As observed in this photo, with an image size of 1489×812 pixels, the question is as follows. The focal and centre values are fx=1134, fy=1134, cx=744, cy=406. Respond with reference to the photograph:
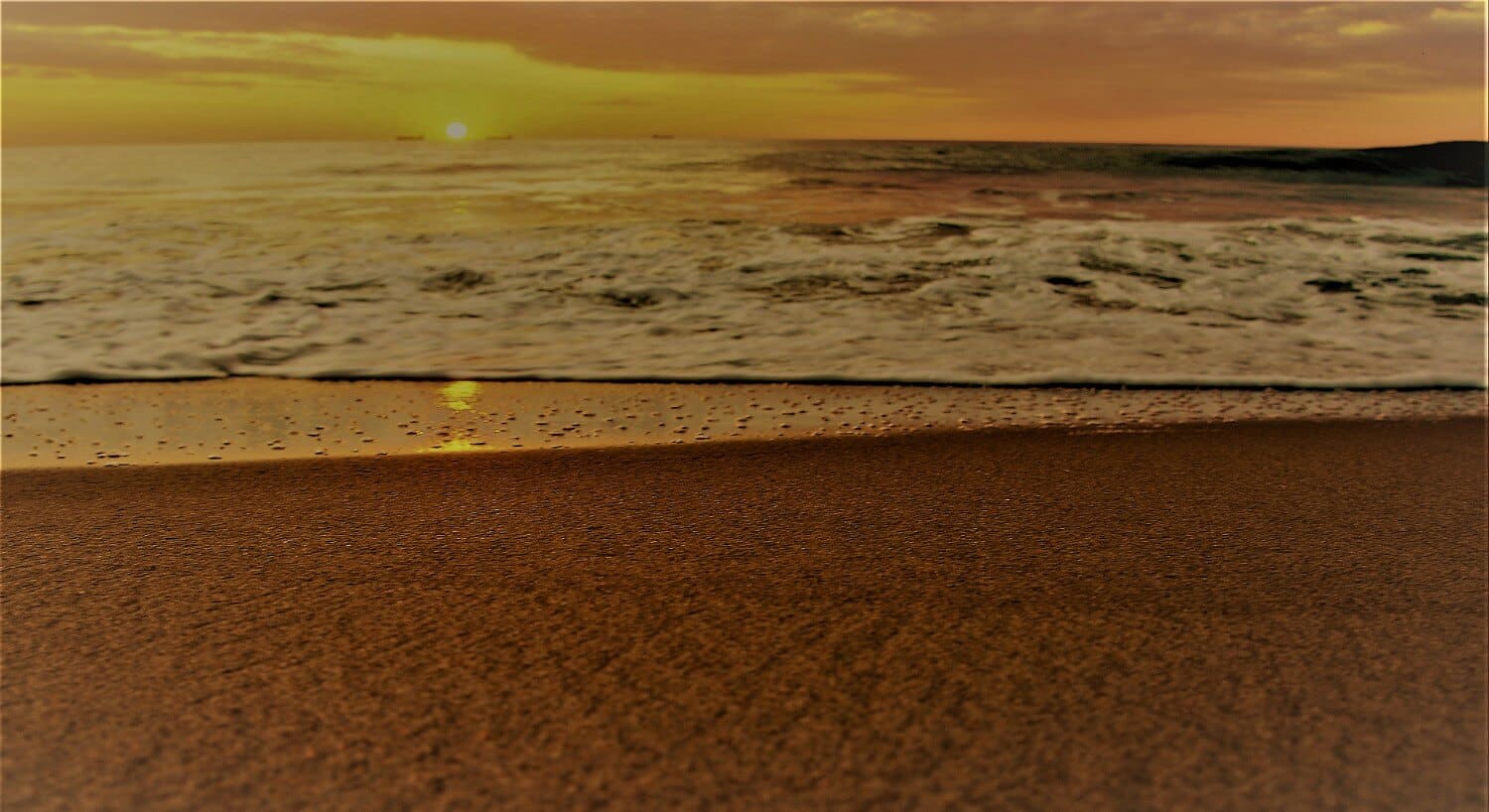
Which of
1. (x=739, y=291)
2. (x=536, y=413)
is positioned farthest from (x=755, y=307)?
(x=536, y=413)

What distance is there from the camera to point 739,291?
21.6ft

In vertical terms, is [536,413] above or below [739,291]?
below

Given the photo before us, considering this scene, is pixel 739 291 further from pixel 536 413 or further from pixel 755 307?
pixel 536 413

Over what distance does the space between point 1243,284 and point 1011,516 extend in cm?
520

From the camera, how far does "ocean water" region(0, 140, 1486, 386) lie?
4.56 meters

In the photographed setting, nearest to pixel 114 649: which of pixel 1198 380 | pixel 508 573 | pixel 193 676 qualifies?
pixel 193 676

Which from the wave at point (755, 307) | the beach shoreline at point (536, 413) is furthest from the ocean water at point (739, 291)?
the beach shoreline at point (536, 413)

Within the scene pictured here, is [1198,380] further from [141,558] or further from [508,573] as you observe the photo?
[141,558]

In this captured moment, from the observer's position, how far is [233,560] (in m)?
2.11

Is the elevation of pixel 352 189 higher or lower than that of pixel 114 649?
higher

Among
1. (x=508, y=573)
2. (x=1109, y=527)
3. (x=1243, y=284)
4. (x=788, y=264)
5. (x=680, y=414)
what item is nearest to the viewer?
(x=508, y=573)

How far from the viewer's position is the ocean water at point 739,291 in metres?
4.56

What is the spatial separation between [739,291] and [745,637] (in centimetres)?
496

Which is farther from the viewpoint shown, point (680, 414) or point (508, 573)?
point (680, 414)
